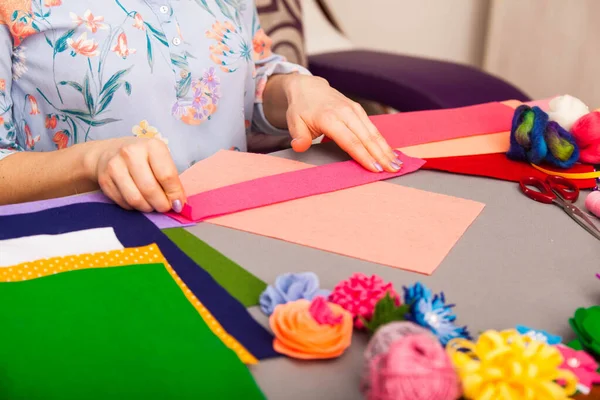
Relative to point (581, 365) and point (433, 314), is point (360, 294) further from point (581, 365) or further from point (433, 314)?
point (581, 365)

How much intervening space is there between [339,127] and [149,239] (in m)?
0.31

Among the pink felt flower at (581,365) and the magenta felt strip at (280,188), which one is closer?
the pink felt flower at (581,365)

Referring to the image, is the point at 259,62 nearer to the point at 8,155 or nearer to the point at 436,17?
the point at 8,155

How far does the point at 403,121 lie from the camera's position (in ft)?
2.95

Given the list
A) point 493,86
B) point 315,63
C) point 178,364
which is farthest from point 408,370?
point 315,63

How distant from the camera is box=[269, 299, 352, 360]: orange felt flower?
45 centimetres

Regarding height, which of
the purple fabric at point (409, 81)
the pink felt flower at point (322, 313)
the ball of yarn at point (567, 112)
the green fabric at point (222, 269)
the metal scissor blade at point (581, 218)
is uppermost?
the ball of yarn at point (567, 112)

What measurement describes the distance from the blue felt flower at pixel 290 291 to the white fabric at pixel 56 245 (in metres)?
0.16

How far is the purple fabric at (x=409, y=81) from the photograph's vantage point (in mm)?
1394

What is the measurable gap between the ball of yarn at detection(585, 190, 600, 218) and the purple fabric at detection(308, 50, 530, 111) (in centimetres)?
68

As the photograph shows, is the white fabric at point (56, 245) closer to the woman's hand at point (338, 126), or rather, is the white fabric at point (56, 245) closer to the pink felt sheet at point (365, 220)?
the pink felt sheet at point (365, 220)

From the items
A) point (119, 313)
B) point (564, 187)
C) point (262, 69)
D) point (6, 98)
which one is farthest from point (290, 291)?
point (262, 69)

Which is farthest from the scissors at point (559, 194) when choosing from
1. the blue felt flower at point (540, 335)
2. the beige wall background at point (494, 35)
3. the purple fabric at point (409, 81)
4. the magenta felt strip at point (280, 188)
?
the beige wall background at point (494, 35)

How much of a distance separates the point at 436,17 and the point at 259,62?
3.96ft
